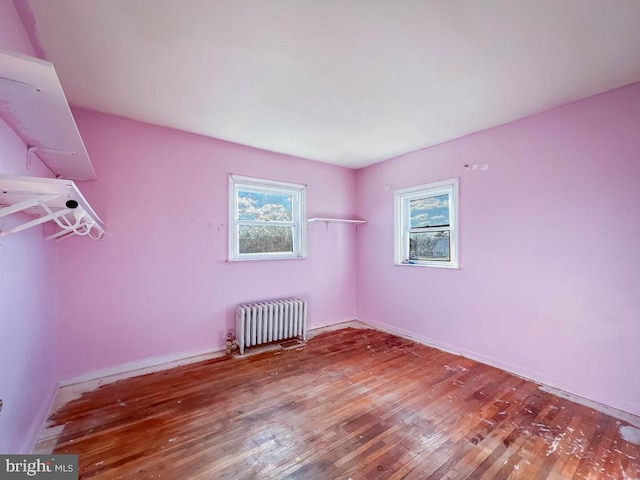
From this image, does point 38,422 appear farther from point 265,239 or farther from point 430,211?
point 430,211

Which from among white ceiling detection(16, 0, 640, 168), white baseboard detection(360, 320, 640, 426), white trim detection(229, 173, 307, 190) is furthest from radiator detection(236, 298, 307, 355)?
white ceiling detection(16, 0, 640, 168)

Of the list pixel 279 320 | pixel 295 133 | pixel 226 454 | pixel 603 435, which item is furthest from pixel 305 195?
pixel 603 435

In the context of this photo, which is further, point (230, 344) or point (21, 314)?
point (230, 344)

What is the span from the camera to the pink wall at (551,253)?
7.34 ft

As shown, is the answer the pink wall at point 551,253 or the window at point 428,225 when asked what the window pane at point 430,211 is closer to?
the window at point 428,225

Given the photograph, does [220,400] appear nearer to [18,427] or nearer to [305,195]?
[18,427]

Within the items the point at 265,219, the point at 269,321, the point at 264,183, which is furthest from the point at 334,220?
the point at 269,321

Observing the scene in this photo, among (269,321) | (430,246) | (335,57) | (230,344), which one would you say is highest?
(335,57)

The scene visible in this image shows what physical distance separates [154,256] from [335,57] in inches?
104

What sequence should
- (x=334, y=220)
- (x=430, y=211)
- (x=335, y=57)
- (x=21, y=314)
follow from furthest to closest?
(x=334, y=220)
(x=430, y=211)
(x=335, y=57)
(x=21, y=314)

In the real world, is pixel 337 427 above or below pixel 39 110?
below

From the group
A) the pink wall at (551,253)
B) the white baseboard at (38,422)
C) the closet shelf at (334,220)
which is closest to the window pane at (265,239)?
the closet shelf at (334,220)

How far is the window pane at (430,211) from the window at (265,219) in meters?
1.64

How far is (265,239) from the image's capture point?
3.84 meters
